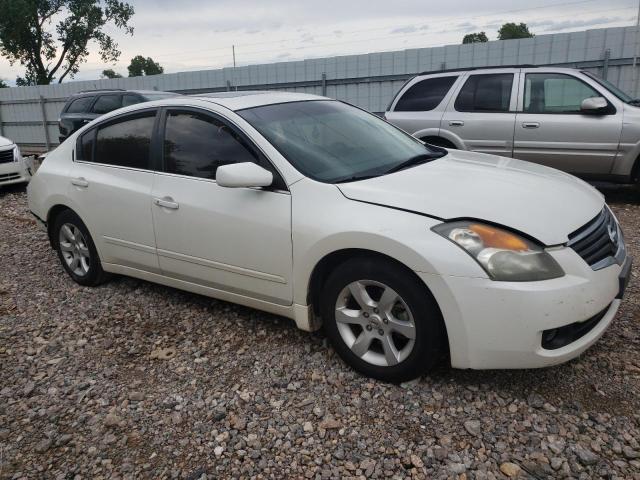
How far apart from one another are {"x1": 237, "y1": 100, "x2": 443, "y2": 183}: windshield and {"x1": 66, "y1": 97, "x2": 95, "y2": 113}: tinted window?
9440mm

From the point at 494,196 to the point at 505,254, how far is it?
0.43 meters

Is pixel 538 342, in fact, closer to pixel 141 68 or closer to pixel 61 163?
pixel 61 163

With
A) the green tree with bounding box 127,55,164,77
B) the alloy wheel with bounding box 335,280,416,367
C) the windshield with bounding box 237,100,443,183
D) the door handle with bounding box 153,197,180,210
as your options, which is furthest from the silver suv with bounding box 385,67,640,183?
the green tree with bounding box 127,55,164,77

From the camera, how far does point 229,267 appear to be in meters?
3.44

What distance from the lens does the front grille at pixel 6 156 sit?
9539mm

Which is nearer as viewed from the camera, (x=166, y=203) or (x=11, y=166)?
(x=166, y=203)

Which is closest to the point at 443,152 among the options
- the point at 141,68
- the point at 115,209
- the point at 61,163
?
the point at 115,209

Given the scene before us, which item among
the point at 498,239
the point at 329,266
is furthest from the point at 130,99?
the point at 498,239

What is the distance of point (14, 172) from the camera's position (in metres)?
9.64

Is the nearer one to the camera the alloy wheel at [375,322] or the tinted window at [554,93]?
the alloy wheel at [375,322]

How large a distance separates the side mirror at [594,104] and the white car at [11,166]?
885 centimetres

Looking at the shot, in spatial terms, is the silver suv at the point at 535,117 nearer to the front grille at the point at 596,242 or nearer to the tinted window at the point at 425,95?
the tinted window at the point at 425,95

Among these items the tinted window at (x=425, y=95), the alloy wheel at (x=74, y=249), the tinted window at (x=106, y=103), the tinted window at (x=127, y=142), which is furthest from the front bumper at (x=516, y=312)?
the tinted window at (x=106, y=103)

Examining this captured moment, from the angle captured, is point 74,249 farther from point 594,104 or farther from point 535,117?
point 594,104
